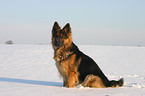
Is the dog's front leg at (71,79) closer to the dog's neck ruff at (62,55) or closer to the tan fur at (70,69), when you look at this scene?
the tan fur at (70,69)

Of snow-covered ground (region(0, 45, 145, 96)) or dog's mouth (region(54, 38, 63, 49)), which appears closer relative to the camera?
snow-covered ground (region(0, 45, 145, 96))

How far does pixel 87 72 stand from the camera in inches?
230

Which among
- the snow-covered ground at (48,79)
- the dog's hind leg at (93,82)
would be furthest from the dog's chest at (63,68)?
the dog's hind leg at (93,82)

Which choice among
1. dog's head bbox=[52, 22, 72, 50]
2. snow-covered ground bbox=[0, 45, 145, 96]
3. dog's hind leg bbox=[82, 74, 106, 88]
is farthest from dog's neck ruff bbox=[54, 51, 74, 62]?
dog's hind leg bbox=[82, 74, 106, 88]

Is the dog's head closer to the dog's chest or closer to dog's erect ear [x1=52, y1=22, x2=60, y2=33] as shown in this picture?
dog's erect ear [x1=52, y1=22, x2=60, y2=33]

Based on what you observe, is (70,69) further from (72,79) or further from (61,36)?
(61,36)

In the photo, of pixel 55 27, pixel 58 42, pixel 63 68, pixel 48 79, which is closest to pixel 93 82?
pixel 63 68

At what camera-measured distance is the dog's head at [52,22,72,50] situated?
5.88 meters

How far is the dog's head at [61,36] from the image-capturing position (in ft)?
19.3

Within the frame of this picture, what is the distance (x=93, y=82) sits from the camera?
587 centimetres

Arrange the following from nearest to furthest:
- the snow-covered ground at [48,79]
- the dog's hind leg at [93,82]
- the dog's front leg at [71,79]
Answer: the snow-covered ground at [48,79], the dog's hind leg at [93,82], the dog's front leg at [71,79]

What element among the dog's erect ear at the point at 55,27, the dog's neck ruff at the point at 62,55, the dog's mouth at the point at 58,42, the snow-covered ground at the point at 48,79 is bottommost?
the snow-covered ground at the point at 48,79

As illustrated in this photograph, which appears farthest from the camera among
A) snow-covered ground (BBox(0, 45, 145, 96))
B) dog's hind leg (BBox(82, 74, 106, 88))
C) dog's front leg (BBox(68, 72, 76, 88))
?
dog's front leg (BBox(68, 72, 76, 88))

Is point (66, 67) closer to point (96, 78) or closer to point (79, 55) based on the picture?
point (79, 55)
